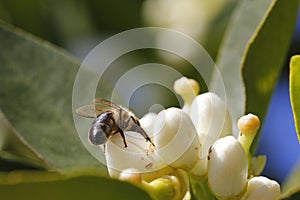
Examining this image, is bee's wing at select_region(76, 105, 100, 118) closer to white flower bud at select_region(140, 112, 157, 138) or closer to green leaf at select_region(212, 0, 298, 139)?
white flower bud at select_region(140, 112, 157, 138)

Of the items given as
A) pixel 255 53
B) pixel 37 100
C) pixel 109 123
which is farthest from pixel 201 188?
pixel 37 100

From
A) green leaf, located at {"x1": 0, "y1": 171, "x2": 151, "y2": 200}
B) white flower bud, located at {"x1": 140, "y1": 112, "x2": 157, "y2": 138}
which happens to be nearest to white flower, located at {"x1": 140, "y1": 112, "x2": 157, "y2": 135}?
white flower bud, located at {"x1": 140, "y1": 112, "x2": 157, "y2": 138}

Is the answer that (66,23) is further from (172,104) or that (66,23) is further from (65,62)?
(65,62)

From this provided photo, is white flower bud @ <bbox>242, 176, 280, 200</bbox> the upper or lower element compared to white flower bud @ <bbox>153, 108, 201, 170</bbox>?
lower

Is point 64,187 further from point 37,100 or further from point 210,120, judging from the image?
point 37,100

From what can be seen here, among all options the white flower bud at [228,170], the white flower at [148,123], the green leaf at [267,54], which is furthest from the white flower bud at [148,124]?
the green leaf at [267,54]
